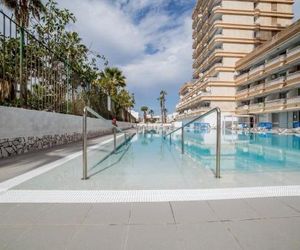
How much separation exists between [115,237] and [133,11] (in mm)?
17874

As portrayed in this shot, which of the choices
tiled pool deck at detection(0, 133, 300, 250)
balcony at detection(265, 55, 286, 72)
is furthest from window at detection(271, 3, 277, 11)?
tiled pool deck at detection(0, 133, 300, 250)

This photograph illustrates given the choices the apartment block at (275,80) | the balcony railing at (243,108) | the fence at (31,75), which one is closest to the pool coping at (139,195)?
the fence at (31,75)

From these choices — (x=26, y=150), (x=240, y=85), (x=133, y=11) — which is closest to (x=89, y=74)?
(x=133, y=11)

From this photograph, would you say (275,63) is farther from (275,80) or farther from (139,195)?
(139,195)

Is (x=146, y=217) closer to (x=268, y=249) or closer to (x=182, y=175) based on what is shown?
(x=268, y=249)

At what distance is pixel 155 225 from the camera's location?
2.44 meters

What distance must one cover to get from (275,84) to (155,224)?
103 ft

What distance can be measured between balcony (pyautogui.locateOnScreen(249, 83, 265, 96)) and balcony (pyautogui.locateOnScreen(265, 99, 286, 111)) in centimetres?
239

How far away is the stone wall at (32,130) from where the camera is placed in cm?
636

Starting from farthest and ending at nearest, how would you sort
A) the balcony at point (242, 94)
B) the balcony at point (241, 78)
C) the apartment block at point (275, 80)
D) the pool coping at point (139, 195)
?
the balcony at point (242, 94) < the balcony at point (241, 78) < the apartment block at point (275, 80) < the pool coping at point (139, 195)

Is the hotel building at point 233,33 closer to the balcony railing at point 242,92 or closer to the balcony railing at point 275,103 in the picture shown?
the balcony railing at point 242,92

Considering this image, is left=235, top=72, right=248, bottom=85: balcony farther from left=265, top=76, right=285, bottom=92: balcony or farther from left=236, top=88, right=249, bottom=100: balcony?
left=265, top=76, right=285, bottom=92: balcony

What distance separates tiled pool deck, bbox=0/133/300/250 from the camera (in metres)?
2.09

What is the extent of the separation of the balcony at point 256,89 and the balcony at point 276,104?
239 centimetres
